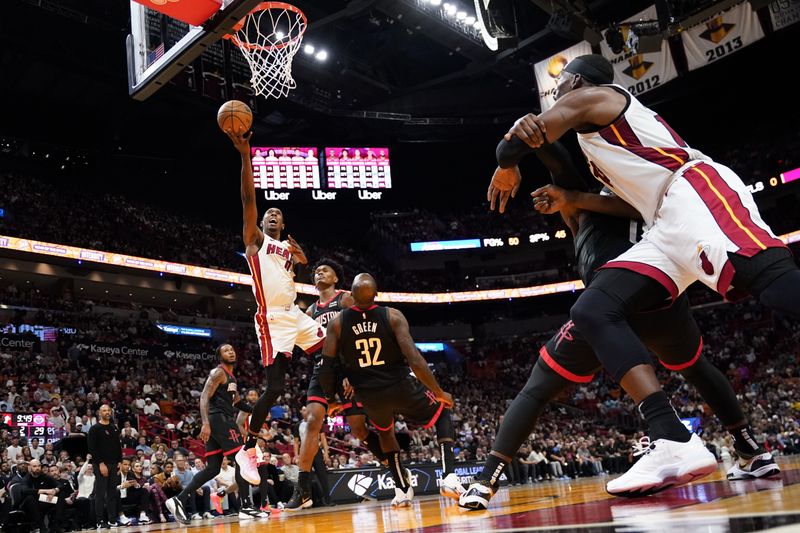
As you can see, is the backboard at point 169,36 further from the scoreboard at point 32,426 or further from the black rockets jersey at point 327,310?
the scoreboard at point 32,426

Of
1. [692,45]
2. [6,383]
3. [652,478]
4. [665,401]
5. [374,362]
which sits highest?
[692,45]

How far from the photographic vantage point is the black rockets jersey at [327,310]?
21.2 feet

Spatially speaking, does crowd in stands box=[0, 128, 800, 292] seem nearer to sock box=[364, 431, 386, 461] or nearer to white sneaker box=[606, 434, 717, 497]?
sock box=[364, 431, 386, 461]

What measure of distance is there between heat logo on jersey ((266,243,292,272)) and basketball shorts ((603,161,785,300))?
370cm

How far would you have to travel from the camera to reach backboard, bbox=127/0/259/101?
5957 millimetres

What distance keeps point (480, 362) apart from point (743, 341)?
10.8 metres

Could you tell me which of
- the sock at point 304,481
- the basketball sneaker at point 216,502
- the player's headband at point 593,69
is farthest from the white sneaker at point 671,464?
the basketball sneaker at point 216,502

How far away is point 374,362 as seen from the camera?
16.3ft

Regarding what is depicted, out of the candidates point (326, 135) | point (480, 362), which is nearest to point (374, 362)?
point (326, 135)

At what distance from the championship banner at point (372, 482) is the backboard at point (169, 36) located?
6124mm

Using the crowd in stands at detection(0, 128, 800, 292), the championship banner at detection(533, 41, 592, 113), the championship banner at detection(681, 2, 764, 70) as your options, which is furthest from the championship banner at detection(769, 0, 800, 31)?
the crowd in stands at detection(0, 128, 800, 292)

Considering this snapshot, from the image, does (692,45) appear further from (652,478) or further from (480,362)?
(480,362)

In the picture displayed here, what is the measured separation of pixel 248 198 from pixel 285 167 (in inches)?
848

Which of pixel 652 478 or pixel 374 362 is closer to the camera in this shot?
pixel 652 478
